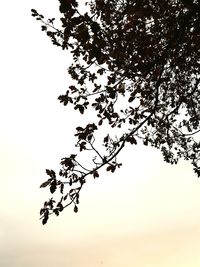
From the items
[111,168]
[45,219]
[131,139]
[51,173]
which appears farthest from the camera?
[131,139]

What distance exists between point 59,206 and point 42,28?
4.02m

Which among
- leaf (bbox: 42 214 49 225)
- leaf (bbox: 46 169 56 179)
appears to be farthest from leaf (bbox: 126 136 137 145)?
leaf (bbox: 42 214 49 225)

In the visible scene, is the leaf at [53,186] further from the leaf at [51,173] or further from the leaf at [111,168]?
the leaf at [111,168]

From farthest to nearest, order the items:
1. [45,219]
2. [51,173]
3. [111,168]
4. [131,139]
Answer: [131,139] → [111,168] → [51,173] → [45,219]

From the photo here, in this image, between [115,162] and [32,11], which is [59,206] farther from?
[32,11]

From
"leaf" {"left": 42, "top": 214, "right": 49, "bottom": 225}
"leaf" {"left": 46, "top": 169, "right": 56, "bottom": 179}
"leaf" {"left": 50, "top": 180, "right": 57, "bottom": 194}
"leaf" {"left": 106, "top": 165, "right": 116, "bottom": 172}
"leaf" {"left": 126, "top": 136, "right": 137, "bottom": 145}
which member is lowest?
"leaf" {"left": 42, "top": 214, "right": 49, "bottom": 225}

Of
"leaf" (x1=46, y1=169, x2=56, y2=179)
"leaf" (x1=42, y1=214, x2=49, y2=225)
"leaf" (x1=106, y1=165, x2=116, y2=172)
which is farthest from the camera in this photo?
"leaf" (x1=106, y1=165, x2=116, y2=172)

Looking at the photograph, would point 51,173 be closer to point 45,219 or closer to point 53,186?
point 53,186

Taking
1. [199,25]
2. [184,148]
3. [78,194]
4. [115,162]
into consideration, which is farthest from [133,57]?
[184,148]

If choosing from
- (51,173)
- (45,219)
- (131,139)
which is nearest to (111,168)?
(131,139)

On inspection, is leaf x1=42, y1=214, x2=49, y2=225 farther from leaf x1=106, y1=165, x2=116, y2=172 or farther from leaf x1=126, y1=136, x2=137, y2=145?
leaf x1=126, y1=136, x2=137, y2=145

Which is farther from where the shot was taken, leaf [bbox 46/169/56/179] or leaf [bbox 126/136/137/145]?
leaf [bbox 126/136/137/145]

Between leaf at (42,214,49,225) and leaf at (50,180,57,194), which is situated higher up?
leaf at (50,180,57,194)

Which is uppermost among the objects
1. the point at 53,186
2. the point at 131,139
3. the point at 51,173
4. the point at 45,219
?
the point at 131,139
